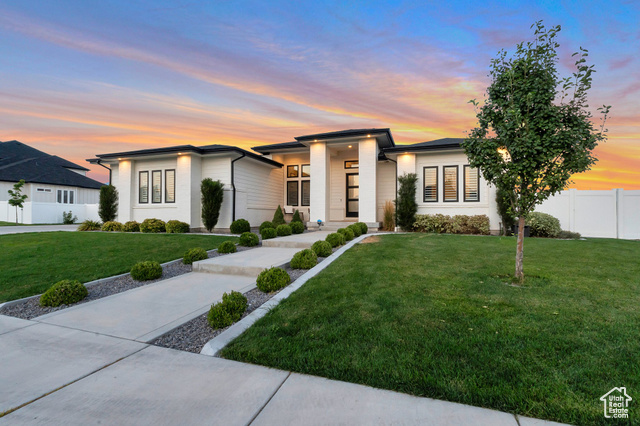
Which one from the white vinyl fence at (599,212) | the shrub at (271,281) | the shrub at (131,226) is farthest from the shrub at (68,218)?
the white vinyl fence at (599,212)

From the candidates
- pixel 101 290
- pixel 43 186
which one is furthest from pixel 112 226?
pixel 43 186

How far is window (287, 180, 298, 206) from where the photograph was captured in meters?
16.2

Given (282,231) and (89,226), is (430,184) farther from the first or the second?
(89,226)

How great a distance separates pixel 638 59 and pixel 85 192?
36706 millimetres

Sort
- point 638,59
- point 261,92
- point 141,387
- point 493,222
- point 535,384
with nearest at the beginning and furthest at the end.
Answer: point 535,384
point 141,387
point 638,59
point 261,92
point 493,222

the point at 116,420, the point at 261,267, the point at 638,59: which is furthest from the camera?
the point at 638,59

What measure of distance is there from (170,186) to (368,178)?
32.2ft

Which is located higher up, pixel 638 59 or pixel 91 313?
pixel 638 59

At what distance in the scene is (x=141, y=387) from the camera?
2029mm

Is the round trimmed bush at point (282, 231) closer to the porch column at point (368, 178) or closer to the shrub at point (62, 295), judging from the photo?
the porch column at point (368, 178)

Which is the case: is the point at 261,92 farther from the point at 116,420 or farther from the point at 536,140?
the point at 116,420

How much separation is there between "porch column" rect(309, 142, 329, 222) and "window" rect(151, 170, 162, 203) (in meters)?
7.90

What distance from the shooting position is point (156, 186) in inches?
572

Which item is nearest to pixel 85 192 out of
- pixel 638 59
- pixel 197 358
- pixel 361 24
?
pixel 361 24
